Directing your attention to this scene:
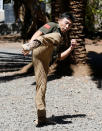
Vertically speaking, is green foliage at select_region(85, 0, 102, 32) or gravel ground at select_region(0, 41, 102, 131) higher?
gravel ground at select_region(0, 41, 102, 131)

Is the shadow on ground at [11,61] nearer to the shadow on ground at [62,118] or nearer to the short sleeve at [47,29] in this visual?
the shadow on ground at [62,118]

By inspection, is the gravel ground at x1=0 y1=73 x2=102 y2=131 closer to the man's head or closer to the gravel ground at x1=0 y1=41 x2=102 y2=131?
the gravel ground at x1=0 y1=41 x2=102 y2=131

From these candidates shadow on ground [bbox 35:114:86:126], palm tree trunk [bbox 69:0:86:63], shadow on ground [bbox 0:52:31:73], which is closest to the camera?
shadow on ground [bbox 35:114:86:126]

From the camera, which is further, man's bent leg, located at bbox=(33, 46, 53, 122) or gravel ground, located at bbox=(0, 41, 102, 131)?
gravel ground, located at bbox=(0, 41, 102, 131)

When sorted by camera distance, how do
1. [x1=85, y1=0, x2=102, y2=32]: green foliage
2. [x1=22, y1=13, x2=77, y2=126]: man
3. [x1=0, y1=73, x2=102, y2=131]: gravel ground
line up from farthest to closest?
[x1=85, y1=0, x2=102, y2=32]: green foliage, [x1=0, y1=73, x2=102, y2=131]: gravel ground, [x1=22, y1=13, x2=77, y2=126]: man

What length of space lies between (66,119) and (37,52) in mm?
1330

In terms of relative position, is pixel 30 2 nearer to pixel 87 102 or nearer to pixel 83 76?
pixel 83 76

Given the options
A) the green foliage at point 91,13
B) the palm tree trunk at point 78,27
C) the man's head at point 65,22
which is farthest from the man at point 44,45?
the green foliage at point 91,13

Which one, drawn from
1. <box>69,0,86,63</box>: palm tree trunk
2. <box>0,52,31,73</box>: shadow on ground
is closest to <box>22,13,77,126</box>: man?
<box>69,0,86,63</box>: palm tree trunk

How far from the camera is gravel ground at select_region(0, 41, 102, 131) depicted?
5773 mm

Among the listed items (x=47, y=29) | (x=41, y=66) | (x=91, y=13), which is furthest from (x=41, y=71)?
(x=91, y=13)

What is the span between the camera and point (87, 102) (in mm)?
7488

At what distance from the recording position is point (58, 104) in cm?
729

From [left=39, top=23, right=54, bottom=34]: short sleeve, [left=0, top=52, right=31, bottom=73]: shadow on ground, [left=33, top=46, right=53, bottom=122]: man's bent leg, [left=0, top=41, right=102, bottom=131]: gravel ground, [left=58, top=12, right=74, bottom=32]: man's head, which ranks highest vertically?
[left=58, top=12, right=74, bottom=32]: man's head
